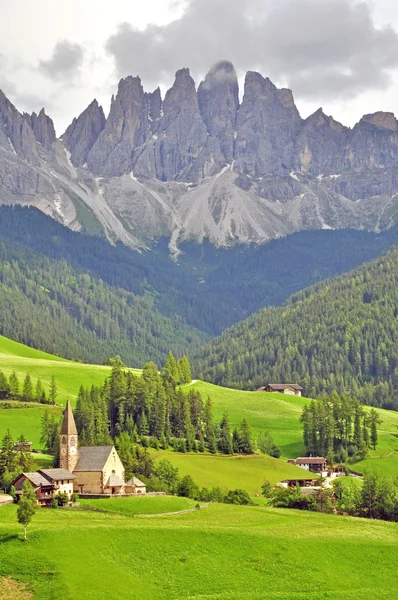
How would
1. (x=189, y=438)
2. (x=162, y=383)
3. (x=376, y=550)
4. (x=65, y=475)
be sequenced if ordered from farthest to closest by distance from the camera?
(x=162, y=383)
(x=189, y=438)
(x=65, y=475)
(x=376, y=550)

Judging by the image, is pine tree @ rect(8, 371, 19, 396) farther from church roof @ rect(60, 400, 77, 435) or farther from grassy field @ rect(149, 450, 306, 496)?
church roof @ rect(60, 400, 77, 435)

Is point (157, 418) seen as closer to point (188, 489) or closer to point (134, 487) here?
point (134, 487)

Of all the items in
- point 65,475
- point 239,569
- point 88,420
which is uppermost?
point 88,420

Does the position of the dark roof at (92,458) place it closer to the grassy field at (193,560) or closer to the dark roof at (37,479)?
the dark roof at (37,479)

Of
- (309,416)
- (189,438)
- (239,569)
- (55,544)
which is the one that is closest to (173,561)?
(239,569)

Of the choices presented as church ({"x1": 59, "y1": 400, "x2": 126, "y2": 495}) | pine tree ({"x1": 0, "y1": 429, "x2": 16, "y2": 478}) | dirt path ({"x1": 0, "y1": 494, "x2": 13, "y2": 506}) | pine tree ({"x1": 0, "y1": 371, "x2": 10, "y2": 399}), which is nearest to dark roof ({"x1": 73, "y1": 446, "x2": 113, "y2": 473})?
church ({"x1": 59, "y1": 400, "x2": 126, "y2": 495})

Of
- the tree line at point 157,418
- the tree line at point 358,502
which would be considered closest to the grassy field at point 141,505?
the tree line at point 358,502

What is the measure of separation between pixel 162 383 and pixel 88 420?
3420cm

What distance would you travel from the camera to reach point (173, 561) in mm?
77188

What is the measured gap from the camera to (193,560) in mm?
77875

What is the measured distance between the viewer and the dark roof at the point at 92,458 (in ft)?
399

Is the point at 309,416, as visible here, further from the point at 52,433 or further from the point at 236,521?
the point at 236,521

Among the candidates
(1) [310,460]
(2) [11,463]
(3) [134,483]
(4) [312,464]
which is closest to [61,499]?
(3) [134,483]

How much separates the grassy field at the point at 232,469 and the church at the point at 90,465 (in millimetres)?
16768
